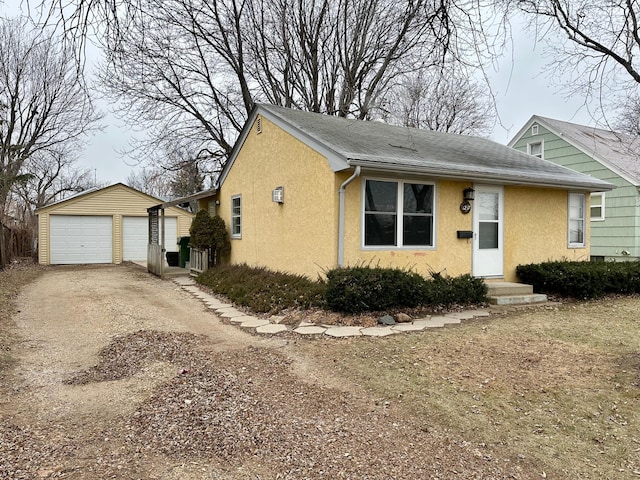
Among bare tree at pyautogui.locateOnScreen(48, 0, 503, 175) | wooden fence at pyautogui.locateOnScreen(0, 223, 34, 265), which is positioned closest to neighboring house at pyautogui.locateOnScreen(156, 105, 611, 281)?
bare tree at pyautogui.locateOnScreen(48, 0, 503, 175)

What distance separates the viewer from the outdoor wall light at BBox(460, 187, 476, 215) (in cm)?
845

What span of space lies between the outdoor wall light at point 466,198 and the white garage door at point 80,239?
49.0ft

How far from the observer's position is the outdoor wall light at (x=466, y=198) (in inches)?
332

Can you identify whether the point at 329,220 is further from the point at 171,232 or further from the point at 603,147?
the point at 603,147

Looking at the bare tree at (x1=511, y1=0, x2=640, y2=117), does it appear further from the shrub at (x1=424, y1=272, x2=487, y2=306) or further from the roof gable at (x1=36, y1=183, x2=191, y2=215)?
the roof gable at (x1=36, y1=183, x2=191, y2=215)

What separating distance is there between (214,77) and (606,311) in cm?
1622

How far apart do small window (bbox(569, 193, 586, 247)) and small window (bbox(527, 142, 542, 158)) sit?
748 cm

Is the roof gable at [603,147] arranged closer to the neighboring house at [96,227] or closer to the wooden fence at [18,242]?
the neighboring house at [96,227]

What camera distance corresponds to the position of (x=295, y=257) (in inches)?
343

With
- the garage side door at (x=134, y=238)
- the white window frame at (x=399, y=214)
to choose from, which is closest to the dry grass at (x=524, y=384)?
the white window frame at (x=399, y=214)

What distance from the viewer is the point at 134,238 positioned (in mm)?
18109

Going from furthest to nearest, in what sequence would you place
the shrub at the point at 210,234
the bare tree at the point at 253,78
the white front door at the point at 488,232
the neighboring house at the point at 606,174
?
the bare tree at the point at 253,78 → the neighboring house at the point at 606,174 → the shrub at the point at 210,234 → the white front door at the point at 488,232

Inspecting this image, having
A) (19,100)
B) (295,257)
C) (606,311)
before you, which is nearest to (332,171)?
(295,257)

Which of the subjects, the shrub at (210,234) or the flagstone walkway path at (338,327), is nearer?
the flagstone walkway path at (338,327)
